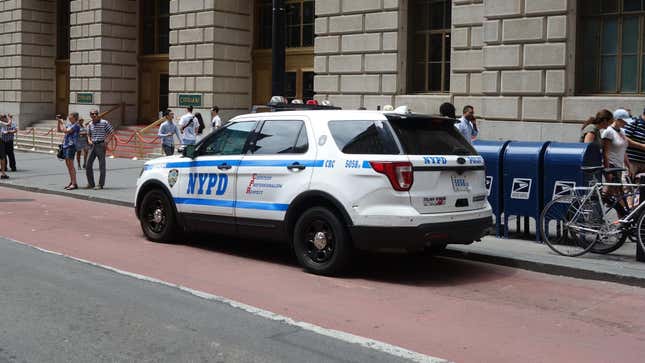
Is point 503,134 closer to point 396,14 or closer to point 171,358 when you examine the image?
point 396,14

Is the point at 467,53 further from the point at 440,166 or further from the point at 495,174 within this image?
the point at 440,166

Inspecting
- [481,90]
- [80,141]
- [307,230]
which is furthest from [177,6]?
[307,230]

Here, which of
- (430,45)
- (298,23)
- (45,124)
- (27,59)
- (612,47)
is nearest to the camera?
(612,47)

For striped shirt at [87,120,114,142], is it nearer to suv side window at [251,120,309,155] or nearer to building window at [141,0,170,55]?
suv side window at [251,120,309,155]

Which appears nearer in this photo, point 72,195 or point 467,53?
point 72,195

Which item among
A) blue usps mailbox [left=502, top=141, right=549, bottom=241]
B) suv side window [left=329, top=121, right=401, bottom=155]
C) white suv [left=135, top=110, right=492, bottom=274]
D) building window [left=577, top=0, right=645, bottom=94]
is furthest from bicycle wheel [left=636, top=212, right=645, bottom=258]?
building window [left=577, top=0, right=645, bottom=94]

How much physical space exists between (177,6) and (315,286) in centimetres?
1999

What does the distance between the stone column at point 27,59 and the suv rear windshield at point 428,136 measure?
28.9m

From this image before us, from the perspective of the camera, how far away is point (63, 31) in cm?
3547

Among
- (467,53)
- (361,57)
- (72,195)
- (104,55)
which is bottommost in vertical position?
(72,195)

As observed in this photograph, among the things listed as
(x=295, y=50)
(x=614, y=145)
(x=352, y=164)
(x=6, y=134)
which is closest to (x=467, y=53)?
(x=295, y=50)

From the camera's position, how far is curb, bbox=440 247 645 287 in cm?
847

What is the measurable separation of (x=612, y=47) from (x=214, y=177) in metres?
9.82

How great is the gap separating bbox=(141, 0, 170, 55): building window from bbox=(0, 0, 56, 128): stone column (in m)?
6.27
